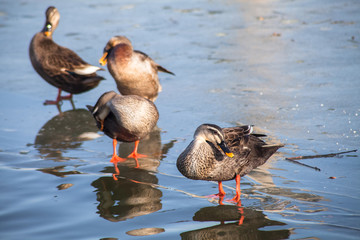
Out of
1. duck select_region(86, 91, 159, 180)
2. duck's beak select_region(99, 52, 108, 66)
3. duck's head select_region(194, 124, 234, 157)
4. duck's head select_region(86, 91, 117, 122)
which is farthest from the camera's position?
duck's beak select_region(99, 52, 108, 66)

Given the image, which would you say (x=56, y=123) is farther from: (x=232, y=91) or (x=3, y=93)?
(x=232, y=91)

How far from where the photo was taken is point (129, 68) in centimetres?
701

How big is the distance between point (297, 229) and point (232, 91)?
12.4 ft

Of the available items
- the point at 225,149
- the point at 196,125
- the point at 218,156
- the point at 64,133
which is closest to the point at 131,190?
the point at 218,156

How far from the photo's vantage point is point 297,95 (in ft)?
22.9

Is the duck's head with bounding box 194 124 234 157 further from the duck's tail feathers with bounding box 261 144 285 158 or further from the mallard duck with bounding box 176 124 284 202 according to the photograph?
the duck's tail feathers with bounding box 261 144 285 158

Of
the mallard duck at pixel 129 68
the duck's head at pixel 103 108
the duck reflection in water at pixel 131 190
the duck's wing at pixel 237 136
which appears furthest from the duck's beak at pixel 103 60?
the duck's wing at pixel 237 136

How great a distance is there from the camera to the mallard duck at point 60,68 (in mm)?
7848

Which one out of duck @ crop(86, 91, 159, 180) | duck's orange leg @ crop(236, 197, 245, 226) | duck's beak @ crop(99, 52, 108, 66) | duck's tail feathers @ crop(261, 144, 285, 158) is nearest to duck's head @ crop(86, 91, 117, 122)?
duck @ crop(86, 91, 159, 180)

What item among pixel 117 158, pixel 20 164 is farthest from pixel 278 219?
pixel 20 164

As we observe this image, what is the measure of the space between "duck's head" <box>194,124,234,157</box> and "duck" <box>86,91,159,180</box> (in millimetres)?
1273

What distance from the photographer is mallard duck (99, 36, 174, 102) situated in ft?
22.7

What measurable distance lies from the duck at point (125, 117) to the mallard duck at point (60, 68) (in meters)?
2.14

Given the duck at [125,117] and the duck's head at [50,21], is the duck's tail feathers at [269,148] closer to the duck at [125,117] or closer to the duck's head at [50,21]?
the duck at [125,117]
